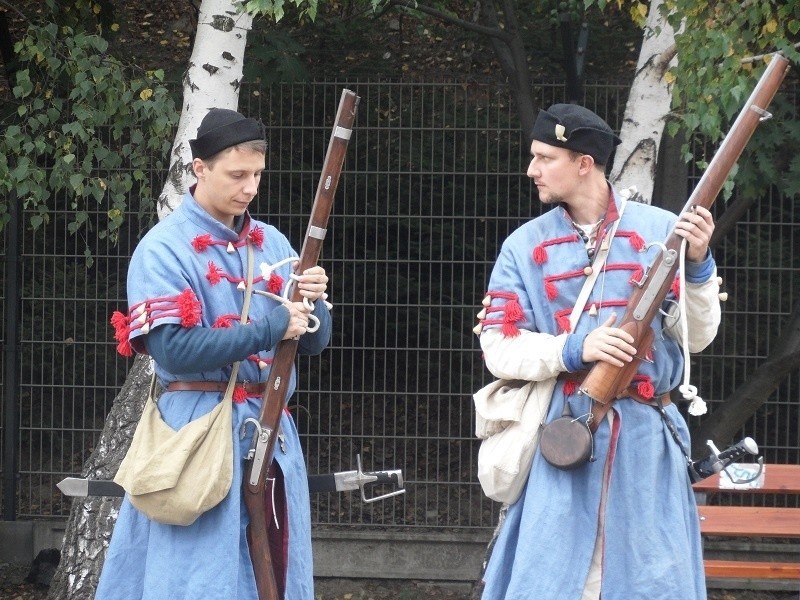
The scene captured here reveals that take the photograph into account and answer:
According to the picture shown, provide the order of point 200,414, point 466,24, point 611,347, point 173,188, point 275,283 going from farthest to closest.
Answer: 1. point 466,24
2. point 173,188
3. point 275,283
4. point 200,414
5. point 611,347

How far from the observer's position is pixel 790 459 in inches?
281

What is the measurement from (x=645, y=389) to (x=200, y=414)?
1297 millimetres

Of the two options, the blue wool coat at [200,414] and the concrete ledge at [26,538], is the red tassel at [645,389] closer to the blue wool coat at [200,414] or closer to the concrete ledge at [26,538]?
the blue wool coat at [200,414]

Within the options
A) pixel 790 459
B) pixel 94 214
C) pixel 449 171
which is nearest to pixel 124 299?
pixel 94 214

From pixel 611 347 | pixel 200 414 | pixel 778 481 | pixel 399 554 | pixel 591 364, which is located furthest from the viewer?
pixel 399 554

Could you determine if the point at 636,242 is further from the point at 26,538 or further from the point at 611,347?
the point at 26,538

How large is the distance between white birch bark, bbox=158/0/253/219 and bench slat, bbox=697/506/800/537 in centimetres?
289

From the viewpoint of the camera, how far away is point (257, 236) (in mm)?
3895

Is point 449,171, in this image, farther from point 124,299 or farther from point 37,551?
point 37,551

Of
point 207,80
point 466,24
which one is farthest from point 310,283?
point 466,24

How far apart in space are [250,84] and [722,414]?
10.7 feet

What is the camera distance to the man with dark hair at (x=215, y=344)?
11.7 ft

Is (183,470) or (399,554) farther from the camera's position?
(399,554)

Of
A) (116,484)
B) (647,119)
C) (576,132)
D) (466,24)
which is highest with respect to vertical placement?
(466,24)
